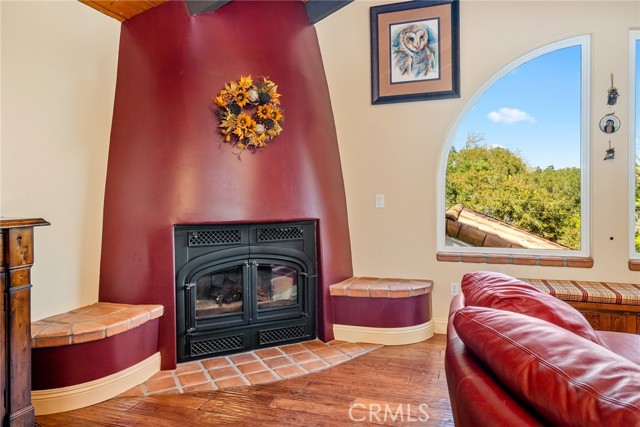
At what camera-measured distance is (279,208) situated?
2.80m

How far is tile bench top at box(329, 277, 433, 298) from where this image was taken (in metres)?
2.94

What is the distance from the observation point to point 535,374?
81cm

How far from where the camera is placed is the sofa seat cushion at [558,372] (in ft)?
2.25

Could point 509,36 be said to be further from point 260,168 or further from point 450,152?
point 260,168

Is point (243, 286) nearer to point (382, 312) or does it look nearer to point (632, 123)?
point (382, 312)

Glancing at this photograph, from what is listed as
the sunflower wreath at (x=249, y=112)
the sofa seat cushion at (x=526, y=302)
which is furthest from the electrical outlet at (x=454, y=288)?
the sunflower wreath at (x=249, y=112)

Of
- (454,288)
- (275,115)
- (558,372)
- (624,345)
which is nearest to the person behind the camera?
(558,372)

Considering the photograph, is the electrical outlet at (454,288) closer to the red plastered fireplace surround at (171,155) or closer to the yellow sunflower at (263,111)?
the red plastered fireplace surround at (171,155)

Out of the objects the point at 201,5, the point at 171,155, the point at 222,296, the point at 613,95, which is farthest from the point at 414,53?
the point at 222,296

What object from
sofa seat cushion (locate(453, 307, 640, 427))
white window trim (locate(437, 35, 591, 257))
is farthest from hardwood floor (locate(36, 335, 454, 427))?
white window trim (locate(437, 35, 591, 257))

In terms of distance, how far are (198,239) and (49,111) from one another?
1.16 m

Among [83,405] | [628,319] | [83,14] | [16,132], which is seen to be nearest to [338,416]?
[83,405]

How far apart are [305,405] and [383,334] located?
1053mm

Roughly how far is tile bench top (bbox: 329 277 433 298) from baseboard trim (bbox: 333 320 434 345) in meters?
0.26
